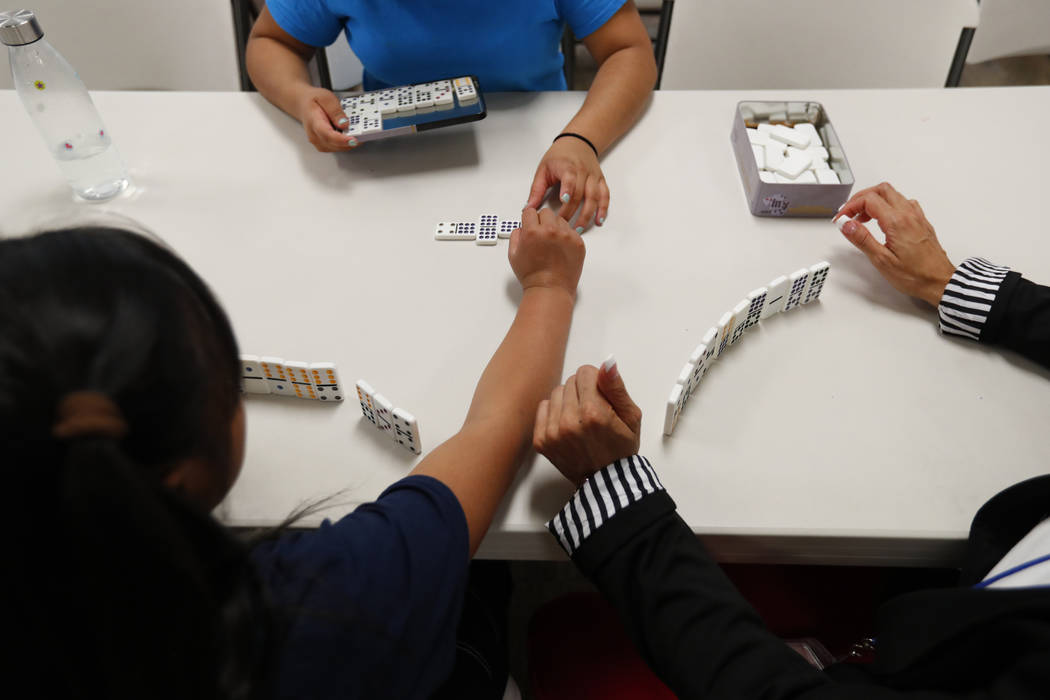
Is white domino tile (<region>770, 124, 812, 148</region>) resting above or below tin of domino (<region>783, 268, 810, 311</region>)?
above

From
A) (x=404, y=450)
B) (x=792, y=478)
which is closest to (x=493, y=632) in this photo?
(x=404, y=450)

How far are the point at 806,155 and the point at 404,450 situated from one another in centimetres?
73

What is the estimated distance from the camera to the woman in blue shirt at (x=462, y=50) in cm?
115

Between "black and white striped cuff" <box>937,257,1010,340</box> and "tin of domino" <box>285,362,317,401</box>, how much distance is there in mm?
757

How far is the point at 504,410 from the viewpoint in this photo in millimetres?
780

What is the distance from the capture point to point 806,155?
107cm

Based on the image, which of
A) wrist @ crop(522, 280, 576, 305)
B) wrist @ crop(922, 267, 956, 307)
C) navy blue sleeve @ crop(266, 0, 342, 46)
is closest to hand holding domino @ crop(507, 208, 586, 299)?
wrist @ crop(522, 280, 576, 305)

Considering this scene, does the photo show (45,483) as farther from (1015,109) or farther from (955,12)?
(955,12)

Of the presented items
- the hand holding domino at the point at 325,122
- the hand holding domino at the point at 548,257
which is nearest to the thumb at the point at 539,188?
the hand holding domino at the point at 548,257

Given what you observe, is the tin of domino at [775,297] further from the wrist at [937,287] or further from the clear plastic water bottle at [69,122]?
the clear plastic water bottle at [69,122]

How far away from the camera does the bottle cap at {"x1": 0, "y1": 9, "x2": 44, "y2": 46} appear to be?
93cm

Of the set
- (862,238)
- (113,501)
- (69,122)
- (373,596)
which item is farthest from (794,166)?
(69,122)

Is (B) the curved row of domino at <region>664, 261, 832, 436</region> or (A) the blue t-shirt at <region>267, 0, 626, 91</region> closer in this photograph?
(B) the curved row of domino at <region>664, 261, 832, 436</region>

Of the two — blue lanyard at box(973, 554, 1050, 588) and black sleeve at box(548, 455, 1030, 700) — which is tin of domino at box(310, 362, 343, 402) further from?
blue lanyard at box(973, 554, 1050, 588)
